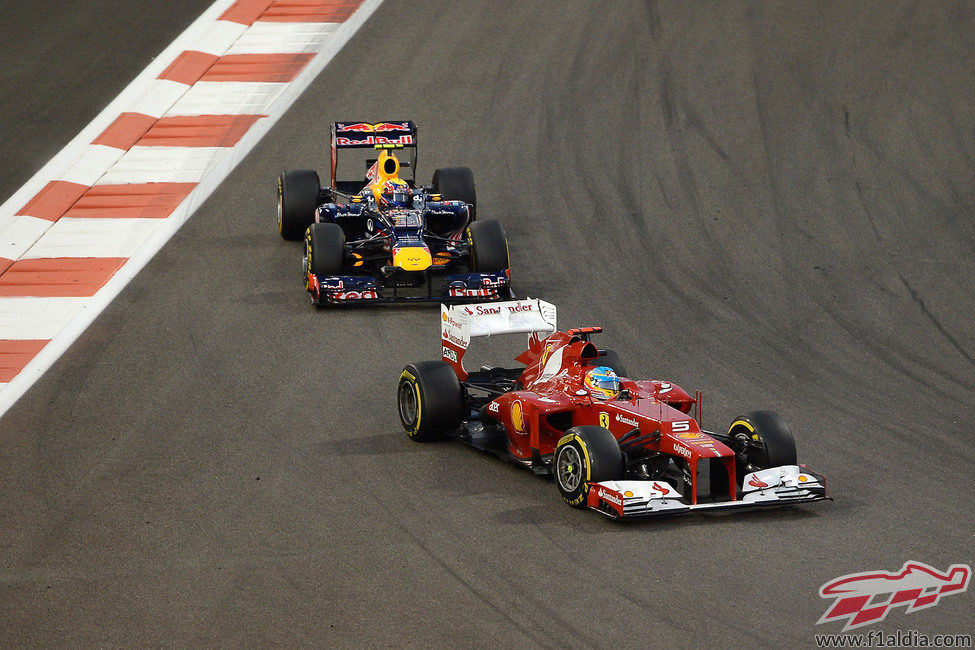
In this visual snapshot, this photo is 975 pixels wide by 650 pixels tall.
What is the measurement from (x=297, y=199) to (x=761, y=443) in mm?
9139

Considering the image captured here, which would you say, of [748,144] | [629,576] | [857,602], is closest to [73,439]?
[629,576]

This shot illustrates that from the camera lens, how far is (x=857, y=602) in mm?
8672

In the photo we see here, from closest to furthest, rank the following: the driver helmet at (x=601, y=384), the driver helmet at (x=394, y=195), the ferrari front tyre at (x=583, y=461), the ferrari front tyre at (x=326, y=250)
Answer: the ferrari front tyre at (x=583, y=461), the driver helmet at (x=601, y=384), the ferrari front tyre at (x=326, y=250), the driver helmet at (x=394, y=195)

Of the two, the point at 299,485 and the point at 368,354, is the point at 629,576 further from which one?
the point at 368,354

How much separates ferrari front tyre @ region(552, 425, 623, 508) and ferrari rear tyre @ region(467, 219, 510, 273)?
6.32 metres

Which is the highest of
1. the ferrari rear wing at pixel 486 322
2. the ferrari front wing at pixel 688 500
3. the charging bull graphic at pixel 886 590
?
the ferrari rear wing at pixel 486 322

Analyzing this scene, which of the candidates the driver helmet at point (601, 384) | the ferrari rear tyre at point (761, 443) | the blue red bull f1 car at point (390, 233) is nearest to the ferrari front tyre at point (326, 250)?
the blue red bull f1 car at point (390, 233)

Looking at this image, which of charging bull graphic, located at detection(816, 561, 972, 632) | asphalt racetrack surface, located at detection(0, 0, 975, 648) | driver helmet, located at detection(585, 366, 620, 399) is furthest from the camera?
driver helmet, located at detection(585, 366, 620, 399)

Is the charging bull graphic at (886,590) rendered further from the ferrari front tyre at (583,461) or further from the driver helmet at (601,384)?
the driver helmet at (601,384)

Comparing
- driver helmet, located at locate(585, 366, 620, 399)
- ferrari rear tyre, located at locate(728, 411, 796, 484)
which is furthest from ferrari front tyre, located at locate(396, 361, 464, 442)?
ferrari rear tyre, located at locate(728, 411, 796, 484)

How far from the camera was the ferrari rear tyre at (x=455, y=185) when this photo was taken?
18219 millimetres

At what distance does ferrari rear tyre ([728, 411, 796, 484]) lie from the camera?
34.4 ft

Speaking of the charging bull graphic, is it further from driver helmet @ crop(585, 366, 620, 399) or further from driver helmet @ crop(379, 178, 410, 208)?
driver helmet @ crop(379, 178, 410, 208)

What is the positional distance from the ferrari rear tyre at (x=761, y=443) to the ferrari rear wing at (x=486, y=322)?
245cm
